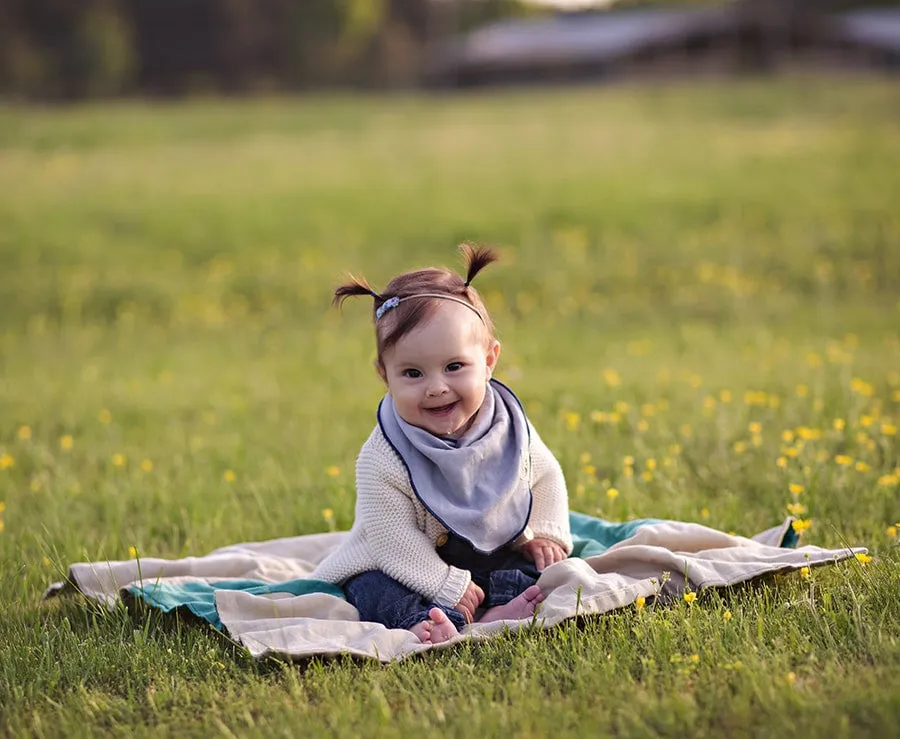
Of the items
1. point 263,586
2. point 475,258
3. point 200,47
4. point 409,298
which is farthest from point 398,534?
point 200,47

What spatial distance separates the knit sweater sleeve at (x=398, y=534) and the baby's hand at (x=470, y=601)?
0.03 m

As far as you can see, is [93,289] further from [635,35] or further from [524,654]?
[635,35]

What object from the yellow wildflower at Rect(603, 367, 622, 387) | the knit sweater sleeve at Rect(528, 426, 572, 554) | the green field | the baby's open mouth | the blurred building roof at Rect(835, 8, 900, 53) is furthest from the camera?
the blurred building roof at Rect(835, 8, 900, 53)

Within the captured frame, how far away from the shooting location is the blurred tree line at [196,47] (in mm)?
36062

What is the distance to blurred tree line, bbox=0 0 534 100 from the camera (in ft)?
118

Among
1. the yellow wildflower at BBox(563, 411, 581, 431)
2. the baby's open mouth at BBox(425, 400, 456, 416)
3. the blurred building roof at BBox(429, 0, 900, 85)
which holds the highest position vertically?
the blurred building roof at BBox(429, 0, 900, 85)

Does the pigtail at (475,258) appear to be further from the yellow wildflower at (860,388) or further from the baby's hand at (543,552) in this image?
the yellow wildflower at (860,388)

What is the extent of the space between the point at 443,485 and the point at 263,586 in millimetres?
759

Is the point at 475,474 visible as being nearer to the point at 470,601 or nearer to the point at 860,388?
the point at 470,601

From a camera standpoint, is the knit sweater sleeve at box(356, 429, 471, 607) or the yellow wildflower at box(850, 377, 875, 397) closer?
the knit sweater sleeve at box(356, 429, 471, 607)

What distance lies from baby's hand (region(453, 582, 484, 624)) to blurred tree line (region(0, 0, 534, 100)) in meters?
35.1

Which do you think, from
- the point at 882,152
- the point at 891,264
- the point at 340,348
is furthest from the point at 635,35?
the point at 340,348

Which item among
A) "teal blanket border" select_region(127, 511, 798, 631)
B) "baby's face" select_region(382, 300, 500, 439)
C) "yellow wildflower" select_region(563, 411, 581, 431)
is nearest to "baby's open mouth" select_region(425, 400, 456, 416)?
"baby's face" select_region(382, 300, 500, 439)

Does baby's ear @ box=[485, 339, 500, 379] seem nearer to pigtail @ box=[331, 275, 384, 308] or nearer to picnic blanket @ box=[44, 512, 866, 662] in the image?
pigtail @ box=[331, 275, 384, 308]
